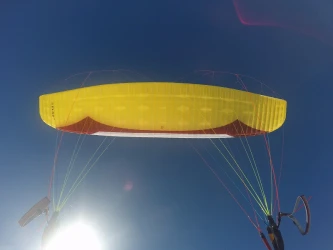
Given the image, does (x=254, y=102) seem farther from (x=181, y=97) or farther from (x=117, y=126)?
(x=117, y=126)

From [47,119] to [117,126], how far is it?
250 centimetres

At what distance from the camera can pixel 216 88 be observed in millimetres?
9430

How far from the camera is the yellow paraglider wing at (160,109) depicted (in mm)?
9258

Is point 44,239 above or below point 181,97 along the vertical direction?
below

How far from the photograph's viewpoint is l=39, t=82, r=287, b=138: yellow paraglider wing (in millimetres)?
9258

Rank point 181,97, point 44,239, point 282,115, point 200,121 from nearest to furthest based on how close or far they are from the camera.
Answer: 1. point 44,239
2. point 181,97
3. point 200,121
4. point 282,115

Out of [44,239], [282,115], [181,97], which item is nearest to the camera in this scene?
[44,239]

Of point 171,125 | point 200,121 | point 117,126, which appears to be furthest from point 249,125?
point 117,126

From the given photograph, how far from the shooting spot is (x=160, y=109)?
9.51 metres

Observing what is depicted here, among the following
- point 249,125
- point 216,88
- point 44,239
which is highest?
point 216,88

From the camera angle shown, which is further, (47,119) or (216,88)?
(47,119)

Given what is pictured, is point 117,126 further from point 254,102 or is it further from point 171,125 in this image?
point 254,102

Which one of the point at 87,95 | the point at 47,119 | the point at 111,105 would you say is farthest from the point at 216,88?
the point at 47,119

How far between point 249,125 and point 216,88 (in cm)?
193
